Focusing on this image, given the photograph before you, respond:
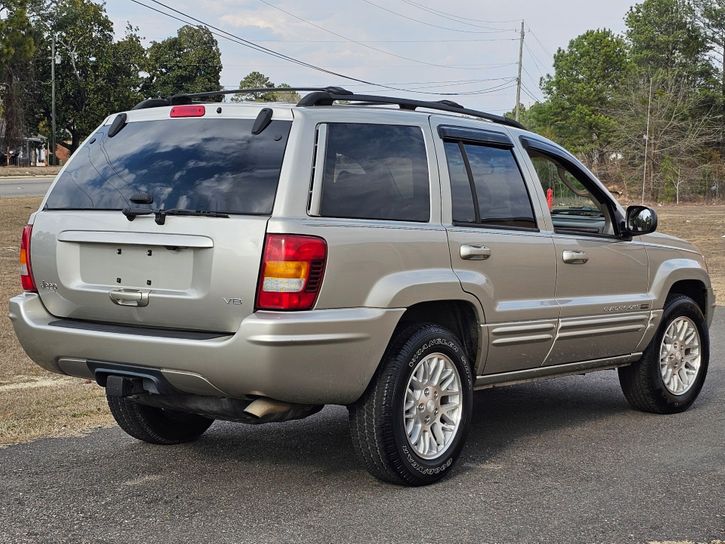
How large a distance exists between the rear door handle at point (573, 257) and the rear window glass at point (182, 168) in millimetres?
2132

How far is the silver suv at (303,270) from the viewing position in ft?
15.5

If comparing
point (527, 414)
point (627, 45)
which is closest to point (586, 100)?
point (627, 45)

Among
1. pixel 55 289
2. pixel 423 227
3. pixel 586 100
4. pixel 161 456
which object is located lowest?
pixel 161 456

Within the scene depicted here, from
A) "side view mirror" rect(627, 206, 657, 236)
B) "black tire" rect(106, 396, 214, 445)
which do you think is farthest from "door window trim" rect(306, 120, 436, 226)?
"side view mirror" rect(627, 206, 657, 236)

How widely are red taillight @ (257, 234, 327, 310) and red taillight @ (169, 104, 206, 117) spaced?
3.12 ft

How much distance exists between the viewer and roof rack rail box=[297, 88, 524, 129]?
209 inches

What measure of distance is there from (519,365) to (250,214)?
7.02 ft

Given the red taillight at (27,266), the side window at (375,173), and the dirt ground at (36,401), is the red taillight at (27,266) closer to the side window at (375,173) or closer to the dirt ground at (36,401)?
the dirt ground at (36,401)

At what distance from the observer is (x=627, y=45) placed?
89250 millimetres

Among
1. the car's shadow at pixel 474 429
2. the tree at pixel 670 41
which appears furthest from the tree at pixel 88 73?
the car's shadow at pixel 474 429

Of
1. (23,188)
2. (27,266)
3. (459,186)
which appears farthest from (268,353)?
(23,188)

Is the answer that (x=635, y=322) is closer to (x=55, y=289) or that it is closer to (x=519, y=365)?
(x=519, y=365)

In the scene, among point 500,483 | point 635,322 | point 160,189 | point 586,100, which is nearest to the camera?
point 160,189

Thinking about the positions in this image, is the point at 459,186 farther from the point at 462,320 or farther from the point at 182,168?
the point at 182,168
